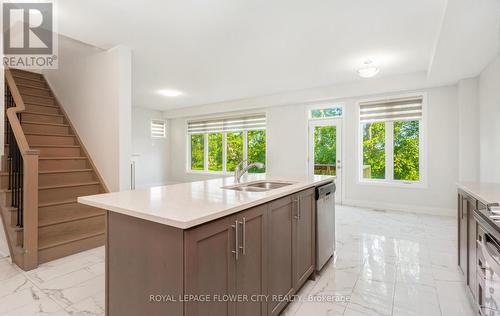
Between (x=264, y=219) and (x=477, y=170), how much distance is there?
4.63 metres

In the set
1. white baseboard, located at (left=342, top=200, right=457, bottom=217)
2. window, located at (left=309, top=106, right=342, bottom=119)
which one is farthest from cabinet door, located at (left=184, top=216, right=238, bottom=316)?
window, located at (left=309, top=106, right=342, bottom=119)

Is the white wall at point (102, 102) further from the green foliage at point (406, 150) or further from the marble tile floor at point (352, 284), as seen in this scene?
the green foliage at point (406, 150)

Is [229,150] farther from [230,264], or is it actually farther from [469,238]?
[230,264]

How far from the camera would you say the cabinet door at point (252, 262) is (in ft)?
4.54

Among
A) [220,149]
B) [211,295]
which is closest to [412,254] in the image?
[211,295]

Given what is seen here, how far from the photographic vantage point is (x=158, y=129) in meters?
8.57

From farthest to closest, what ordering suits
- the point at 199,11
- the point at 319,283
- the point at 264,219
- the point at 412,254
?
1. the point at 412,254
2. the point at 199,11
3. the point at 319,283
4. the point at 264,219


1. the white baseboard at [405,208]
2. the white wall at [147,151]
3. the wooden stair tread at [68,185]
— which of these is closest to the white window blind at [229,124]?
the white wall at [147,151]

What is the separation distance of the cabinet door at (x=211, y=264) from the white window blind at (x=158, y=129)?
777 centimetres

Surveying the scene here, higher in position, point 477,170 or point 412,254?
point 477,170

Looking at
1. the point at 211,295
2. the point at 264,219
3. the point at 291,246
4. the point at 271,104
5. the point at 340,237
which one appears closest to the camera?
the point at 211,295

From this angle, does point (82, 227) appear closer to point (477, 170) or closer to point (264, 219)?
point (264, 219)

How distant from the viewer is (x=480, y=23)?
250cm

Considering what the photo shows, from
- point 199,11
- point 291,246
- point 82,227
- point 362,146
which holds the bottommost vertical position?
Answer: point 82,227
